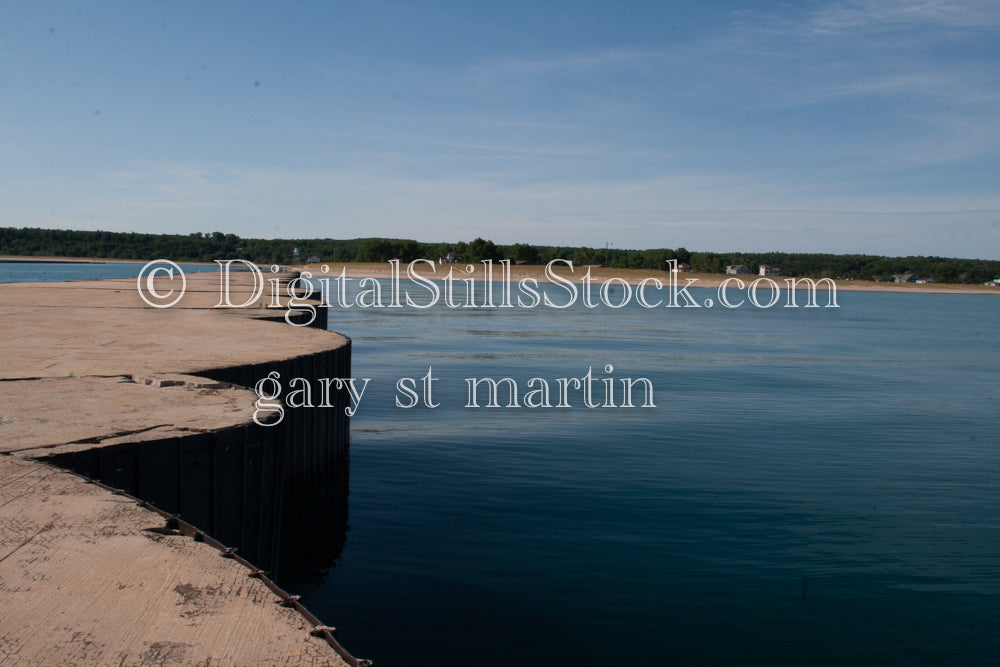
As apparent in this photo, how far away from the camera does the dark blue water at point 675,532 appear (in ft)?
25.4

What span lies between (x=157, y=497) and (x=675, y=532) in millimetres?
6825

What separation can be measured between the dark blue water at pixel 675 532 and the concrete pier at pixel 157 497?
145 cm

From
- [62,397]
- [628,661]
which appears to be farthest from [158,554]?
[628,661]

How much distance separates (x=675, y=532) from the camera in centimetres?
1034

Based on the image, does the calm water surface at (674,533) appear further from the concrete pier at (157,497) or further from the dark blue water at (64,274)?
the dark blue water at (64,274)

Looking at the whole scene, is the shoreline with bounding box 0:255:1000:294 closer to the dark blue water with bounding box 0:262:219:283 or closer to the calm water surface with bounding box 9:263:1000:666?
the dark blue water with bounding box 0:262:219:283

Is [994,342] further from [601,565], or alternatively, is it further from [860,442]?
[601,565]

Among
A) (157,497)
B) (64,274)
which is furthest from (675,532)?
(64,274)

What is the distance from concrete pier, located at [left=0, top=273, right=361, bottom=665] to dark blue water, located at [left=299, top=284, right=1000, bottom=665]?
1451 millimetres

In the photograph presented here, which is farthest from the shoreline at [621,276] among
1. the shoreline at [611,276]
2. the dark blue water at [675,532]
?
the dark blue water at [675,532]

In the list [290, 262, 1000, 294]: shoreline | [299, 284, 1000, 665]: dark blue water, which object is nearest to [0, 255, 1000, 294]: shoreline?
[290, 262, 1000, 294]: shoreline

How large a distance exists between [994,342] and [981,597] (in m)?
42.3

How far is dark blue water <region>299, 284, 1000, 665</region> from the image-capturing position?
7750 millimetres

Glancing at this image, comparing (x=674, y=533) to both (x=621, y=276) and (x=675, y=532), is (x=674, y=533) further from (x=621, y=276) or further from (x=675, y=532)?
(x=621, y=276)
